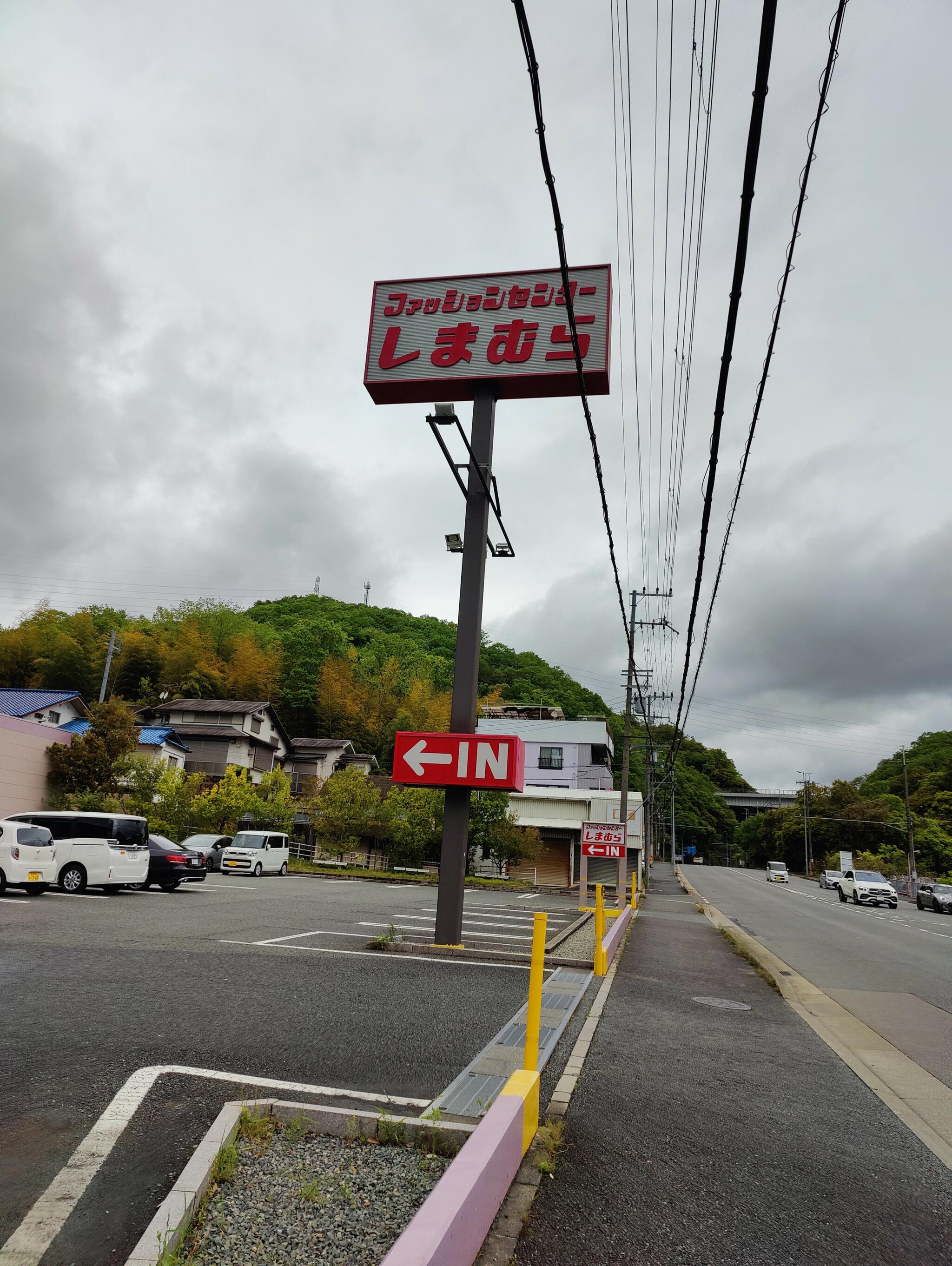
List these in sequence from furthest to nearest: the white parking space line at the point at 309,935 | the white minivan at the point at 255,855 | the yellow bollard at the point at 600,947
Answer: the white minivan at the point at 255,855 < the white parking space line at the point at 309,935 < the yellow bollard at the point at 600,947

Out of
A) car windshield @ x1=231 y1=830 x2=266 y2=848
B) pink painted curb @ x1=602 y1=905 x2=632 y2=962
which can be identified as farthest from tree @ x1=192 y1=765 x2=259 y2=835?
pink painted curb @ x1=602 y1=905 x2=632 y2=962

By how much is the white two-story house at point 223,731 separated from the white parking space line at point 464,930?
30.4 m

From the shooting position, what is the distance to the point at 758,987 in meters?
10.9

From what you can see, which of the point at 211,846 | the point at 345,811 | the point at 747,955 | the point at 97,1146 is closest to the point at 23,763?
the point at 211,846

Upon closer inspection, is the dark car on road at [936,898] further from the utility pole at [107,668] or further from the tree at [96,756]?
the utility pole at [107,668]

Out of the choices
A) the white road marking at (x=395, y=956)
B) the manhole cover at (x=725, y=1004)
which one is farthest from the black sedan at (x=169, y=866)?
the manhole cover at (x=725, y=1004)

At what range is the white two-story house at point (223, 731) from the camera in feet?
147

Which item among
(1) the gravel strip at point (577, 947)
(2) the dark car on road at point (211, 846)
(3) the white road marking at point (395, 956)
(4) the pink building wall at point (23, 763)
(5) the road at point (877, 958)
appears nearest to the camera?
(5) the road at point (877, 958)

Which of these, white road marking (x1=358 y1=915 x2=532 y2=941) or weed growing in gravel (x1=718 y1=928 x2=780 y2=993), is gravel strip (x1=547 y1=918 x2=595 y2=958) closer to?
white road marking (x1=358 y1=915 x2=532 y2=941)

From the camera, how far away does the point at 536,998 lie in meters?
4.74

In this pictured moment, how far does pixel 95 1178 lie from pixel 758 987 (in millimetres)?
9504

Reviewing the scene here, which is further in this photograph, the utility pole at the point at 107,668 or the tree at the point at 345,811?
the utility pole at the point at 107,668

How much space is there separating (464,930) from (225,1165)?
11.6m

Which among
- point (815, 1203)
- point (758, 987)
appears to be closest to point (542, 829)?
point (758, 987)
